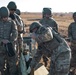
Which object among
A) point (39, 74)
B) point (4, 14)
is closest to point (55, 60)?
point (39, 74)

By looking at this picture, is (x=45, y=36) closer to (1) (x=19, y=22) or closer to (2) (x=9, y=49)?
(2) (x=9, y=49)

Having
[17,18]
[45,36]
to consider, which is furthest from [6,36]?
[45,36]

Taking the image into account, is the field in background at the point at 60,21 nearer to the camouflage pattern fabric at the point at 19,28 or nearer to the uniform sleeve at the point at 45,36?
the camouflage pattern fabric at the point at 19,28

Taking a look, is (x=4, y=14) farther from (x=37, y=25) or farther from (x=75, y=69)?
(x=75, y=69)

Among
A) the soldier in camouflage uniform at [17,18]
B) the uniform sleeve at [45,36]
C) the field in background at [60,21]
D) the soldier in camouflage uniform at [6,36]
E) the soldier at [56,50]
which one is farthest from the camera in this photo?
the field in background at [60,21]

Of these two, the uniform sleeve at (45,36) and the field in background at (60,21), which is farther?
the field in background at (60,21)

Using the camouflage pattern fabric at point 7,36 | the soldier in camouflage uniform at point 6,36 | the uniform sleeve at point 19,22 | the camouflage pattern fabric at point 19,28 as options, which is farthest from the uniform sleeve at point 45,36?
the uniform sleeve at point 19,22

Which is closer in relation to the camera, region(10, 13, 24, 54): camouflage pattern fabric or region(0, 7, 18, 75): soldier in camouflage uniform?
region(0, 7, 18, 75): soldier in camouflage uniform

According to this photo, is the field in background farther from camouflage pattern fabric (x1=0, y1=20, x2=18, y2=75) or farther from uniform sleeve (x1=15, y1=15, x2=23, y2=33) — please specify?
camouflage pattern fabric (x1=0, y1=20, x2=18, y2=75)

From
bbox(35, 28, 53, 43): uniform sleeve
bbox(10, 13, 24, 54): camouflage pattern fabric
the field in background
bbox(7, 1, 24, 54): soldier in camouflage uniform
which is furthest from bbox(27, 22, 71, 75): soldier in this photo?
the field in background

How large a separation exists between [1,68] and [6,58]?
330 mm

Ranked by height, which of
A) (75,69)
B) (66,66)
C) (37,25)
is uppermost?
(37,25)

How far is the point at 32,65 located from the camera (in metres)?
6.90

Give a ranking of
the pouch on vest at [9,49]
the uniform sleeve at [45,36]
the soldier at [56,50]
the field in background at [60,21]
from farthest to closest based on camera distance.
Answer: the field in background at [60,21] → the pouch on vest at [9,49] → the soldier at [56,50] → the uniform sleeve at [45,36]
